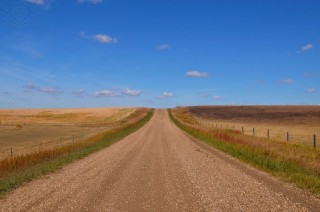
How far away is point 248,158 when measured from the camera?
2319cm

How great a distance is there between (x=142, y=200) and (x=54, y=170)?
26.6ft

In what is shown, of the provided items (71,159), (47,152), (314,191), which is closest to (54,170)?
(71,159)

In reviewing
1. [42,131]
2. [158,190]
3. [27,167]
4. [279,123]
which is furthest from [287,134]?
[279,123]

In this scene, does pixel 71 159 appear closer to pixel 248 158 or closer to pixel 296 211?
pixel 248 158

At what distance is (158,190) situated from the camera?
14.1 m

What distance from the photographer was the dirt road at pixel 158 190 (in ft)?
37.9

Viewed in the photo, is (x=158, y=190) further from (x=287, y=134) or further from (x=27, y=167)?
(x=287, y=134)

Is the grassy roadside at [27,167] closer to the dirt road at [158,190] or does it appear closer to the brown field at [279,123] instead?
the dirt road at [158,190]

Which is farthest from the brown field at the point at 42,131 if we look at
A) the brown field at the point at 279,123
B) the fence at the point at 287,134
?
Answer: the brown field at the point at 279,123

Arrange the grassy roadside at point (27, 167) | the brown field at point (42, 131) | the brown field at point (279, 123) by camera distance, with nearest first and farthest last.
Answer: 1. the grassy roadside at point (27, 167)
2. the brown field at point (42, 131)
3. the brown field at point (279, 123)

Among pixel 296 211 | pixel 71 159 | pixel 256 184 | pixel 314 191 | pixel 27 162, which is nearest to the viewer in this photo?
pixel 296 211

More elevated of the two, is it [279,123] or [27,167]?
[279,123]

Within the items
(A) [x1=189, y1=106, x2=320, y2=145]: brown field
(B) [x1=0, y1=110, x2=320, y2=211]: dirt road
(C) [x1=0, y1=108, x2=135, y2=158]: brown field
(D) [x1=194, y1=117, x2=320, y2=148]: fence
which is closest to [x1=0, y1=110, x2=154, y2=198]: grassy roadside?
(B) [x1=0, y1=110, x2=320, y2=211]: dirt road

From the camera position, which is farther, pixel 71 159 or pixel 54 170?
pixel 71 159
